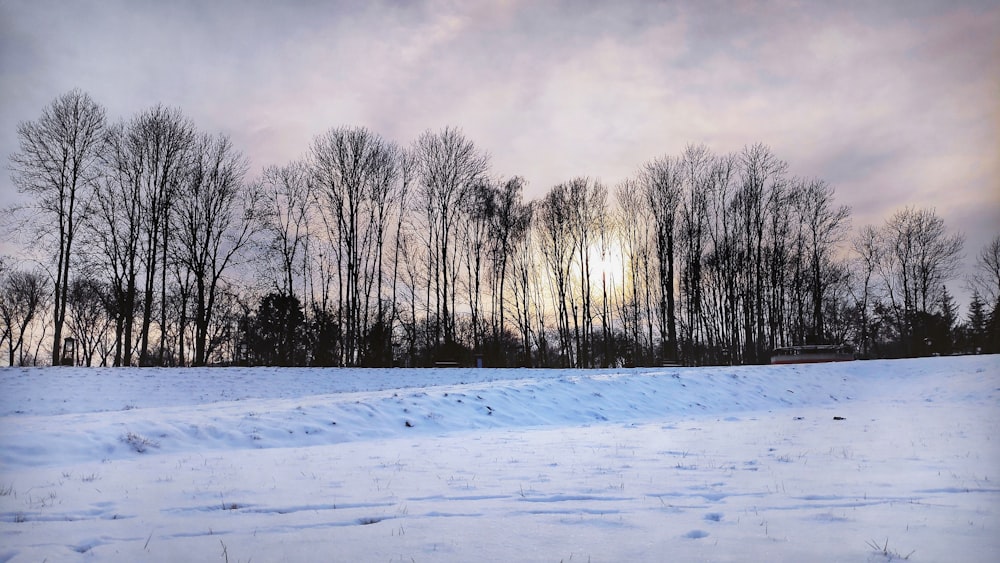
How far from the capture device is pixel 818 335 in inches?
1261

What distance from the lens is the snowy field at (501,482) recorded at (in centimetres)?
304

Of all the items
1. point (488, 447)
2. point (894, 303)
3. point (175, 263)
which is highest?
point (175, 263)

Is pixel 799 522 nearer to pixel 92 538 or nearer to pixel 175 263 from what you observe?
pixel 92 538

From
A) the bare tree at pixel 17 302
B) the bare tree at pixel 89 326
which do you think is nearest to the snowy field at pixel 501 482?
the bare tree at pixel 17 302

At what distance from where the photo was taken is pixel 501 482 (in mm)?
5059

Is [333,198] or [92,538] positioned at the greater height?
[333,198]

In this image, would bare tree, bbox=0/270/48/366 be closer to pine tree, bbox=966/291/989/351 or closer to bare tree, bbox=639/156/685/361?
bare tree, bbox=639/156/685/361

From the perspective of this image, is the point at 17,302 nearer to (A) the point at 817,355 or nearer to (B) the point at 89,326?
(B) the point at 89,326

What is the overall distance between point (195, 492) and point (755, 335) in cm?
4073

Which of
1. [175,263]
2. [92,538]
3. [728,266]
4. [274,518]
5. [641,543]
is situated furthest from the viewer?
[728,266]

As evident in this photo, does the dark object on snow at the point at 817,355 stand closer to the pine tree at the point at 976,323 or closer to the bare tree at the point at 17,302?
the pine tree at the point at 976,323

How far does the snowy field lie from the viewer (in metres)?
3.04

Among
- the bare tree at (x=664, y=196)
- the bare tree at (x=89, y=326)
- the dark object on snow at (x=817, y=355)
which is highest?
the bare tree at (x=664, y=196)

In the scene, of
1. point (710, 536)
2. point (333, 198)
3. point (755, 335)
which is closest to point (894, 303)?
point (755, 335)
